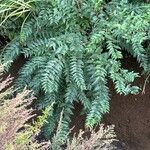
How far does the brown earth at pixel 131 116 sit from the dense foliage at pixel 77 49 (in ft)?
1.26

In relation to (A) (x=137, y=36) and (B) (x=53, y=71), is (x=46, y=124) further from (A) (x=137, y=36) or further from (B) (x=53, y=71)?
(A) (x=137, y=36)

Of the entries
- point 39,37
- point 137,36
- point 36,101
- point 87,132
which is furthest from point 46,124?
point 137,36

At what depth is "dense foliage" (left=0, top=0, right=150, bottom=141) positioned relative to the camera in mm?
3000

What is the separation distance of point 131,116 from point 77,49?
2.81 ft

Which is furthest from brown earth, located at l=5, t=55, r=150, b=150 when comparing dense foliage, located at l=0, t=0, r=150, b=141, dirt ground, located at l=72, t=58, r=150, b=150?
dense foliage, located at l=0, t=0, r=150, b=141

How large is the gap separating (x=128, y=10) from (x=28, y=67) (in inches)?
32.6

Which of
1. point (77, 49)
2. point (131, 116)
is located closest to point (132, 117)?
point (131, 116)

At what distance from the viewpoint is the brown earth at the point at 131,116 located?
351 centimetres

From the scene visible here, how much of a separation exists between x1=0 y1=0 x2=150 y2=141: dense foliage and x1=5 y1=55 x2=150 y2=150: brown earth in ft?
1.26

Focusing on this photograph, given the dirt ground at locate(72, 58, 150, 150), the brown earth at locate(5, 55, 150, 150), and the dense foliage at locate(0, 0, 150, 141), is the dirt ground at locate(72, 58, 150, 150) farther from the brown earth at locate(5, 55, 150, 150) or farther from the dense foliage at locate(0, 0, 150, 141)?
the dense foliage at locate(0, 0, 150, 141)

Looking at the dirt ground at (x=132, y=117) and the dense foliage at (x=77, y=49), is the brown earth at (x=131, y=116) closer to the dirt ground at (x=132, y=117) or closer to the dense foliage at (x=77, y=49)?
the dirt ground at (x=132, y=117)

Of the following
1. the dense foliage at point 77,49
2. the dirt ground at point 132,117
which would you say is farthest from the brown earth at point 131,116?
the dense foliage at point 77,49

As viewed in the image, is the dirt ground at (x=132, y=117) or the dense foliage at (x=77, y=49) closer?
the dense foliage at (x=77, y=49)

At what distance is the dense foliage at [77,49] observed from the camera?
9.84 feet
